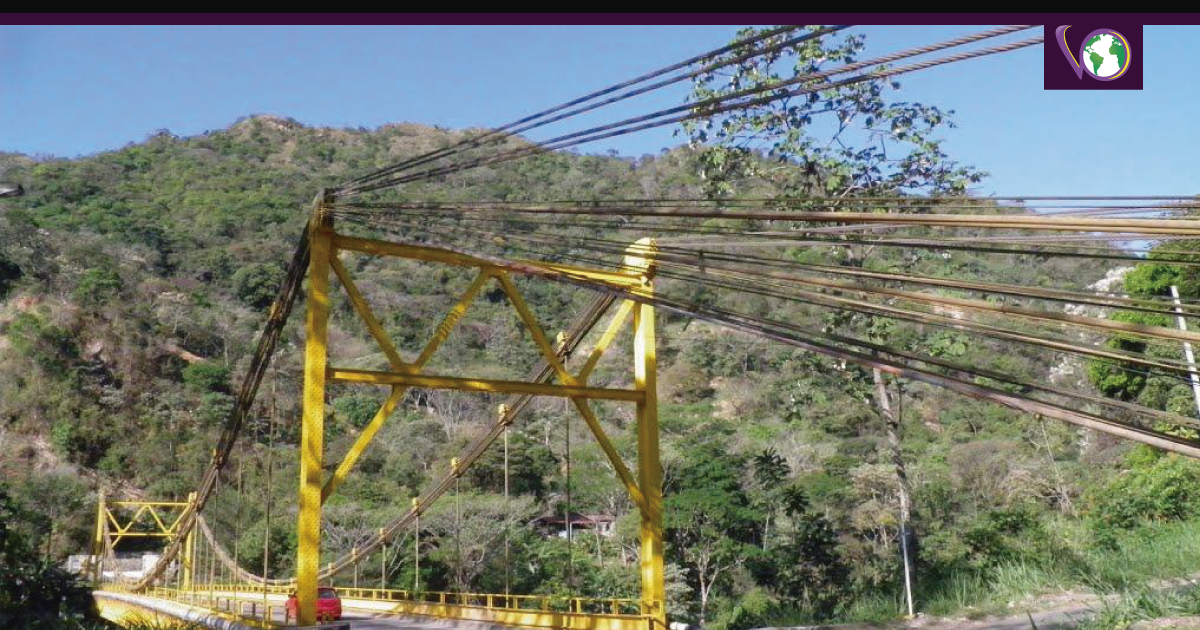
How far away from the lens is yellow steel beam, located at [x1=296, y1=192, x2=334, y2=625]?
30.1 feet

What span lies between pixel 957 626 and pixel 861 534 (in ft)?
45.3

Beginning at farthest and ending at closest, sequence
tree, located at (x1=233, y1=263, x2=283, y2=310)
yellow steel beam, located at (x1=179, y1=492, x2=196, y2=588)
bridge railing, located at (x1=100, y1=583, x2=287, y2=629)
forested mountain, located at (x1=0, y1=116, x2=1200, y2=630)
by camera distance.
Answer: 1. tree, located at (x1=233, y1=263, x2=283, y2=310)
2. yellow steel beam, located at (x1=179, y1=492, x2=196, y2=588)
3. forested mountain, located at (x1=0, y1=116, x2=1200, y2=630)
4. bridge railing, located at (x1=100, y1=583, x2=287, y2=629)

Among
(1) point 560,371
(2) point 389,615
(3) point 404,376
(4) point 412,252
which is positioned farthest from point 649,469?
(2) point 389,615

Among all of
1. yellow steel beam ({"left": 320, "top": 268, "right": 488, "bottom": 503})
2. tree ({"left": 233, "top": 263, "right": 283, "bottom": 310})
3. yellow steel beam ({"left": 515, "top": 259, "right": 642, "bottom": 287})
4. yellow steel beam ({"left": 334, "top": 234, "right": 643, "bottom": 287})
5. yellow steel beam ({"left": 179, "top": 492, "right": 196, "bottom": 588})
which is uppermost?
tree ({"left": 233, "top": 263, "right": 283, "bottom": 310})

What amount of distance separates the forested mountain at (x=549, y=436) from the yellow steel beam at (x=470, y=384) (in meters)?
2.30

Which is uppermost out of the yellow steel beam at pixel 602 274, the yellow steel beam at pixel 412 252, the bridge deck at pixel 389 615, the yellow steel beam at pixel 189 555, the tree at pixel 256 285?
the tree at pixel 256 285

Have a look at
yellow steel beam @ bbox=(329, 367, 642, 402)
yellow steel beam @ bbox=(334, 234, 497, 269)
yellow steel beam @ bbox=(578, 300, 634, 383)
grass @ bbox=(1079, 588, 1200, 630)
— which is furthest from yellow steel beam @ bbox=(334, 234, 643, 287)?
grass @ bbox=(1079, 588, 1200, 630)

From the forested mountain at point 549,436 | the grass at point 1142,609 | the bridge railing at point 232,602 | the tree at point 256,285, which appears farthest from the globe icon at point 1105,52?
the tree at point 256,285

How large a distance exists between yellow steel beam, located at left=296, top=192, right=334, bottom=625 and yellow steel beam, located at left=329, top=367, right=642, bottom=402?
0.67ft

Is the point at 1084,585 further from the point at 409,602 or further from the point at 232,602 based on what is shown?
the point at 409,602

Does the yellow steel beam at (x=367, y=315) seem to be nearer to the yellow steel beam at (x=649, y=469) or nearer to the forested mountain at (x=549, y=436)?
the yellow steel beam at (x=649, y=469)

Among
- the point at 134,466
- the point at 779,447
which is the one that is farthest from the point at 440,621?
the point at 134,466

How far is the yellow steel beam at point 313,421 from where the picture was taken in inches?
361

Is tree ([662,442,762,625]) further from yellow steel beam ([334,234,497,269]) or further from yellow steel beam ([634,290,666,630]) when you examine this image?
yellow steel beam ([334,234,497,269])
